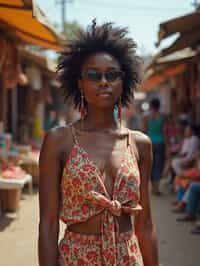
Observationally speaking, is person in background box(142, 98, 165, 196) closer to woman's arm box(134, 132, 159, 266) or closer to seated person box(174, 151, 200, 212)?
seated person box(174, 151, 200, 212)

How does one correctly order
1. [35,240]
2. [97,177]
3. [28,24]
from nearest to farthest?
[97,177] → [28,24] → [35,240]

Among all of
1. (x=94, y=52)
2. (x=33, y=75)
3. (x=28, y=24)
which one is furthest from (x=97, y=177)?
(x=33, y=75)

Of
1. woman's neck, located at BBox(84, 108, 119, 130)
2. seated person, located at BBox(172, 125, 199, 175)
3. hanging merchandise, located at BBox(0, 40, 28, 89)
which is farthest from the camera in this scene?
seated person, located at BBox(172, 125, 199, 175)

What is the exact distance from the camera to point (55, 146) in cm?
216

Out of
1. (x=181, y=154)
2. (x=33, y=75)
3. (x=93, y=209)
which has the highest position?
(x=33, y=75)

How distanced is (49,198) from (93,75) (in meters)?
0.56

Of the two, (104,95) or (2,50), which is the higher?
(2,50)

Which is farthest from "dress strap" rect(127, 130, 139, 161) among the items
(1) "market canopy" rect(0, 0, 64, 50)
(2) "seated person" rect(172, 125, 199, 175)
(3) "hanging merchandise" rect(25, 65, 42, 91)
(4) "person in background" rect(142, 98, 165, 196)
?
(3) "hanging merchandise" rect(25, 65, 42, 91)

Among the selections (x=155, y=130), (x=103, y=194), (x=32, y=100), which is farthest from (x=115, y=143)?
(x=32, y=100)

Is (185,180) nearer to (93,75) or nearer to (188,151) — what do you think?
(188,151)

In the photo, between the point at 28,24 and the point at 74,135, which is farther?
the point at 28,24

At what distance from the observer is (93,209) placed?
2115 mm

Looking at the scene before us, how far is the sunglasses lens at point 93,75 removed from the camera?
7.27 feet

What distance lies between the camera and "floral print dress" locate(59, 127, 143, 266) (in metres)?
2.10
